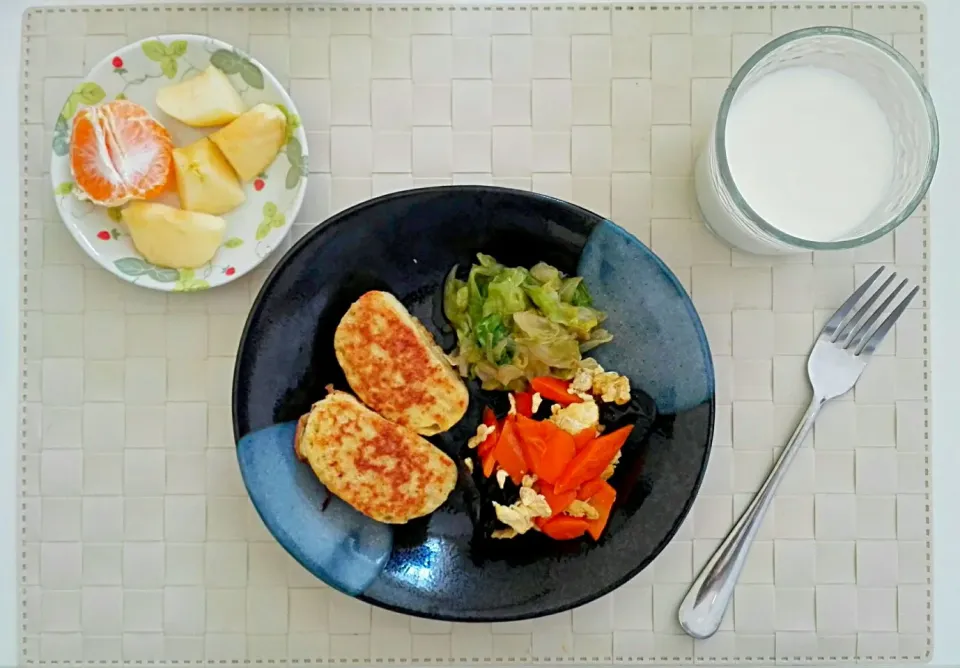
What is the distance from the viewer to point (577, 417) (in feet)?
4.53

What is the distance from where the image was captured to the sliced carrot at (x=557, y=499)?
1385mm

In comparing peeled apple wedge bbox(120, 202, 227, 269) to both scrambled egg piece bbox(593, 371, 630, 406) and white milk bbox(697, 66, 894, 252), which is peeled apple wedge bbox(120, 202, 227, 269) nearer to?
scrambled egg piece bbox(593, 371, 630, 406)

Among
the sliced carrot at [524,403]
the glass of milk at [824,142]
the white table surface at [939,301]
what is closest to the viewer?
the glass of milk at [824,142]

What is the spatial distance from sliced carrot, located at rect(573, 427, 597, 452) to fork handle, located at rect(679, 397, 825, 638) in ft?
1.12

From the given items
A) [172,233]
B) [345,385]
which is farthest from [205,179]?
[345,385]

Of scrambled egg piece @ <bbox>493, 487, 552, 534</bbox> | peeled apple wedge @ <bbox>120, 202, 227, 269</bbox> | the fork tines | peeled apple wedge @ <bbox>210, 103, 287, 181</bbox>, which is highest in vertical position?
peeled apple wedge @ <bbox>210, 103, 287, 181</bbox>

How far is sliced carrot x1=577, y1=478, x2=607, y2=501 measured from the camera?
4.58ft

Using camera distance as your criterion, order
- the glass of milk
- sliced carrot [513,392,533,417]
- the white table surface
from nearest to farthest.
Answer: the glass of milk
sliced carrot [513,392,533,417]
the white table surface

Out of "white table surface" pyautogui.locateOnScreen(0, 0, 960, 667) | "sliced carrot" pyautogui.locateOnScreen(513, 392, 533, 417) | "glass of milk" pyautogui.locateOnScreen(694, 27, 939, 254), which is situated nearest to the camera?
"glass of milk" pyautogui.locateOnScreen(694, 27, 939, 254)

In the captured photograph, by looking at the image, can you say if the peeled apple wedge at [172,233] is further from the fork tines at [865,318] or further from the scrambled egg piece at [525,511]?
the fork tines at [865,318]

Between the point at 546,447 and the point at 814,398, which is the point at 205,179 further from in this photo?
the point at 814,398

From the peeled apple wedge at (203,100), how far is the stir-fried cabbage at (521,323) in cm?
50

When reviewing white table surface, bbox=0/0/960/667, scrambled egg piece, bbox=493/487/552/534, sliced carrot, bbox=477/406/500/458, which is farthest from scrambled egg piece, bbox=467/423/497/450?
white table surface, bbox=0/0/960/667

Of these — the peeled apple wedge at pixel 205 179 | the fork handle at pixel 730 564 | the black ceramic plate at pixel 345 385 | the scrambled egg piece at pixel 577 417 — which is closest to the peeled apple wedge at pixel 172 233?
the peeled apple wedge at pixel 205 179
